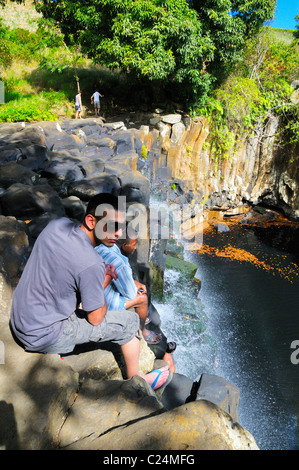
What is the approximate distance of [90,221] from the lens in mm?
2539

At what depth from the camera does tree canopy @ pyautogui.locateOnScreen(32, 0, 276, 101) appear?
31.7 ft

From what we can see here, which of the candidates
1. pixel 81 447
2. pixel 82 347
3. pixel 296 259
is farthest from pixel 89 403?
pixel 296 259

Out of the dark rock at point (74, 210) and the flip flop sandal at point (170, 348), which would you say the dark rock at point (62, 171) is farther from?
the flip flop sandal at point (170, 348)

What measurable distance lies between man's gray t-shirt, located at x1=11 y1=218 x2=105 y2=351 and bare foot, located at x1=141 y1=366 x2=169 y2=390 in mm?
1542

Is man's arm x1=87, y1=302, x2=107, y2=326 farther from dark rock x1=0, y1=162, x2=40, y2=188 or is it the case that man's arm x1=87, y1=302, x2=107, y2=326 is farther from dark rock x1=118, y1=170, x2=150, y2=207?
dark rock x1=118, y1=170, x2=150, y2=207

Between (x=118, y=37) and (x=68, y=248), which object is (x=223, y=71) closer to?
(x=118, y=37)

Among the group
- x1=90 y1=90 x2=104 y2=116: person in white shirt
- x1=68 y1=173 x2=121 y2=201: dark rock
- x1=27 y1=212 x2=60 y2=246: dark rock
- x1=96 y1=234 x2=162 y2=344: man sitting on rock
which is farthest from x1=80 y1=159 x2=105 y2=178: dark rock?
x1=90 y1=90 x2=104 y2=116: person in white shirt

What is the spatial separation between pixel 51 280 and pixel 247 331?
252 inches

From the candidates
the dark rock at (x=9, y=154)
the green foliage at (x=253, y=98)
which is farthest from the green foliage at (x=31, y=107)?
the green foliage at (x=253, y=98)

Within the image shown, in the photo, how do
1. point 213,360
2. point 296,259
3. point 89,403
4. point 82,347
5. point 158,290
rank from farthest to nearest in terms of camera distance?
point 296,259 < point 158,290 < point 213,360 < point 82,347 < point 89,403

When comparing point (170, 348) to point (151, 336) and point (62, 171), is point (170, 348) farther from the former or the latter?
point (62, 171)

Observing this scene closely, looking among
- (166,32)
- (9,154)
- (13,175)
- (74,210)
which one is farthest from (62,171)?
(166,32)

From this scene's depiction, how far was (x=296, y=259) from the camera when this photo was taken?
10789 millimetres

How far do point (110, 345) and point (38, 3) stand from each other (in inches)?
590
